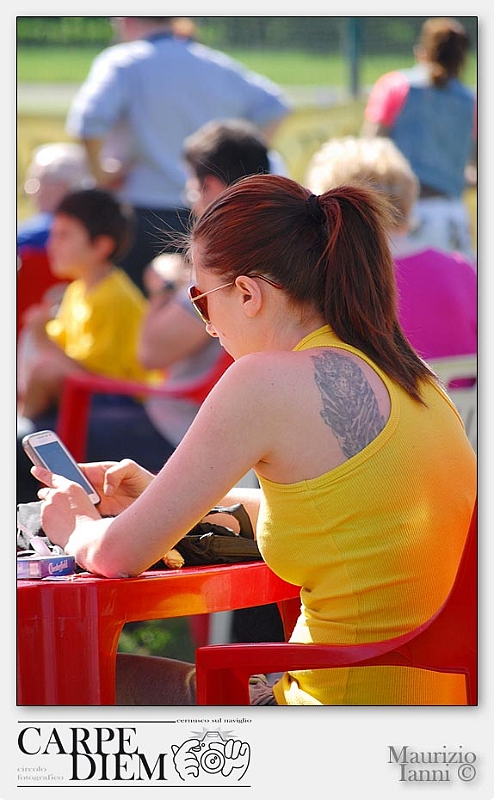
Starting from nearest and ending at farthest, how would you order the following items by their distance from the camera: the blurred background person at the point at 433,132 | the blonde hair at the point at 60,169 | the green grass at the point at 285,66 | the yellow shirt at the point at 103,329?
the green grass at the point at 285,66 < the blurred background person at the point at 433,132 < the yellow shirt at the point at 103,329 < the blonde hair at the point at 60,169

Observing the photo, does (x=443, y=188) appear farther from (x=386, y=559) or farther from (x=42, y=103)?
(x=386, y=559)

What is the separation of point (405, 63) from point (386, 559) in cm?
365

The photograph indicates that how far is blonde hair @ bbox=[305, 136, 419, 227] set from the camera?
3.25 metres

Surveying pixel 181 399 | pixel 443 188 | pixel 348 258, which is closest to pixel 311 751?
pixel 348 258

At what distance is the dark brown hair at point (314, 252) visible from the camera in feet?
5.99

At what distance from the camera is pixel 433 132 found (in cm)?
462

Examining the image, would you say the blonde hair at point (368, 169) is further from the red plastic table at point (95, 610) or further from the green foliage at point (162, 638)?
the red plastic table at point (95, 610)

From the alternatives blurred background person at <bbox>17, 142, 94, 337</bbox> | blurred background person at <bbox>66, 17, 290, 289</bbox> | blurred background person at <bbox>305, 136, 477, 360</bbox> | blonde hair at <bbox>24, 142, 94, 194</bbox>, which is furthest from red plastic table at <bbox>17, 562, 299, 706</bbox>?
blonde hair at <bbox>24, 142, 94, 194</bbox>

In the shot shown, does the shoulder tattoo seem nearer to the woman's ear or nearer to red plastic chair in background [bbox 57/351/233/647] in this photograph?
the woman's ear

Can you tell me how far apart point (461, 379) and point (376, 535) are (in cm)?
141

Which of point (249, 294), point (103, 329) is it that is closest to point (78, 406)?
point (103, 329)

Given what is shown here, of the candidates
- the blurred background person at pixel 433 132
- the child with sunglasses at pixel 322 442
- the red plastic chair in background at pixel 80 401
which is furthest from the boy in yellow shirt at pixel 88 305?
the child with sunglasses at pixel 322 442

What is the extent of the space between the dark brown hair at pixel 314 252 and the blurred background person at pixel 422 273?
117 cm

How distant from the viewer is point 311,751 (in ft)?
7.02
